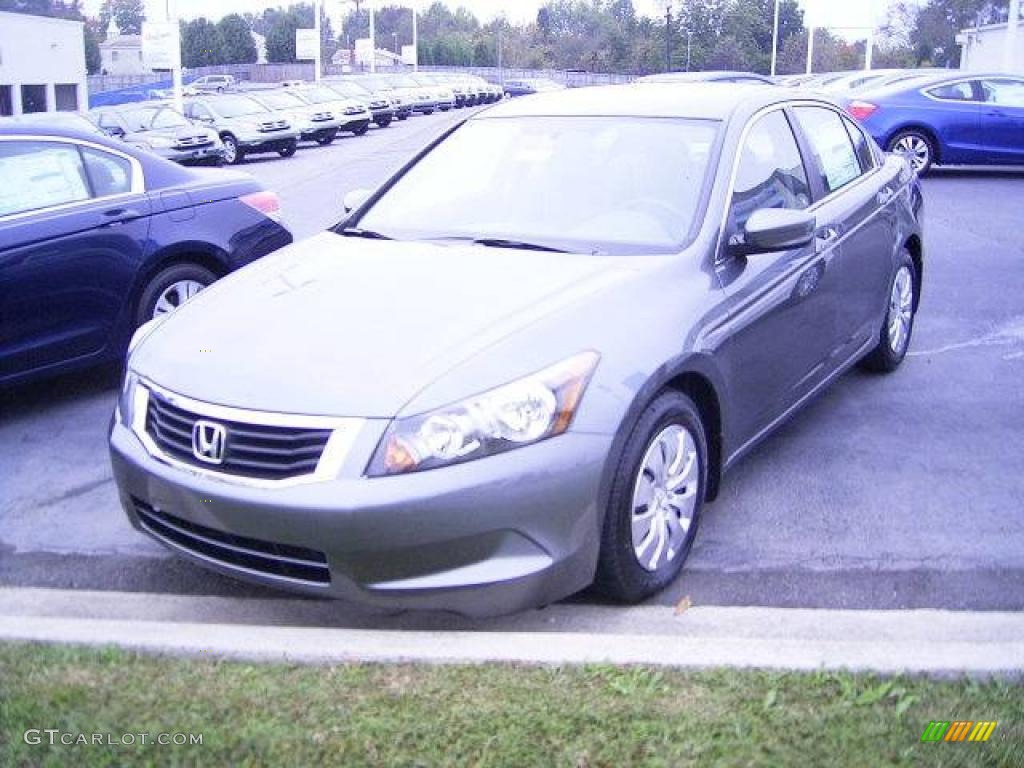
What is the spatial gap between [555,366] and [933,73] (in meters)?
15.4

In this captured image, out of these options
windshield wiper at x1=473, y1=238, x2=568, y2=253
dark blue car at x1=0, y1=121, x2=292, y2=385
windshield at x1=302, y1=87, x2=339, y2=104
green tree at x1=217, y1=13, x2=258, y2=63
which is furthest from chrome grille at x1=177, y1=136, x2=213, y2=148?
green tree at x1=217, y1=13, x2=258, y2=63

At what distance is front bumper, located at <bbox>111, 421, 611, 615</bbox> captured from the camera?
131 inches

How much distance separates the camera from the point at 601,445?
3.51 m

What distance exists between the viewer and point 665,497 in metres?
3.93

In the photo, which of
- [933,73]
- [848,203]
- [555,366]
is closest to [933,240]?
[848,203]

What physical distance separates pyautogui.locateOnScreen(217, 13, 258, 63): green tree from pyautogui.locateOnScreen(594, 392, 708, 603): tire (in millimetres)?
99955

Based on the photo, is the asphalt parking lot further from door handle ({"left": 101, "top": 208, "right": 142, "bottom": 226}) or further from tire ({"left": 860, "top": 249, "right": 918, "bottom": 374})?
door handle ({"left": 101, "top": 208, "right": 142, "bottom": 226})

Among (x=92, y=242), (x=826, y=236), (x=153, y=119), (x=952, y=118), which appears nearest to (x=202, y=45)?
(x=153, y=119)

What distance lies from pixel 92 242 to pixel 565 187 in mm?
2700

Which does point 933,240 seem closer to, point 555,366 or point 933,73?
point 933,73

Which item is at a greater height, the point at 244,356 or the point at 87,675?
the point at 244,356

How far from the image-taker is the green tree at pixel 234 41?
97688 mm

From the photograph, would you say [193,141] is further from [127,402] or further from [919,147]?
[127,402]

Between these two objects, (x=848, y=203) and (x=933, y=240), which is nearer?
(x=848, y=203)
